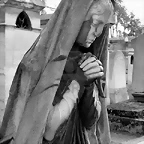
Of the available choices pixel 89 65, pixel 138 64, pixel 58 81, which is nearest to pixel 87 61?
pixel 89 65

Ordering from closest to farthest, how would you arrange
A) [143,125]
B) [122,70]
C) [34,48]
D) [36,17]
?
1. [34,48]
2. [143,125]
3. [36,17]
4. [122,70]

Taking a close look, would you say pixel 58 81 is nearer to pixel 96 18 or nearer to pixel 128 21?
pixel 96 18

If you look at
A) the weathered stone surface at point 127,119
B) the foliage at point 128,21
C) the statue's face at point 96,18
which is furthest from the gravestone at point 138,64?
the foliage at point 128,21

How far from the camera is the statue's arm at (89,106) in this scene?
81.8 inches

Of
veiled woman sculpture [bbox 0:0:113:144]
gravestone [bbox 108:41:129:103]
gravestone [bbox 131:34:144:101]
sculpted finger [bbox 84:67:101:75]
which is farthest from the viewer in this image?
gravestone [bbox 108:41:129:103]

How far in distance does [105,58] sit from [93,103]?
1.25 feet

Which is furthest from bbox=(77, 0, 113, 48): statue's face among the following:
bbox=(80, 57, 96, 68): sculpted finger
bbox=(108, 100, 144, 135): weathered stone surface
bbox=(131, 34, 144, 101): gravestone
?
bbox=(131, 34, 144, 101): gravestone

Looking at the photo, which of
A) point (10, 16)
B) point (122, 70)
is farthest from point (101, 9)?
point (122, 70)

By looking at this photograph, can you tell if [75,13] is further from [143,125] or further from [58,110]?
[143,125]

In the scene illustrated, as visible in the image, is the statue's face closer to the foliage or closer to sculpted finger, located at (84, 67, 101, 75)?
sculpted finger, located at (84, 67, 101, 75)

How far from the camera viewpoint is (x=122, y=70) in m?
10.4

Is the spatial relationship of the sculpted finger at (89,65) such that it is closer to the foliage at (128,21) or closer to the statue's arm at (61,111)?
the statue's arm at (61,111)

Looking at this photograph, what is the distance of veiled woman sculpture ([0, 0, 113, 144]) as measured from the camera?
6.05 feet

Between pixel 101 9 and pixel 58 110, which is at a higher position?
pixel 101 9
